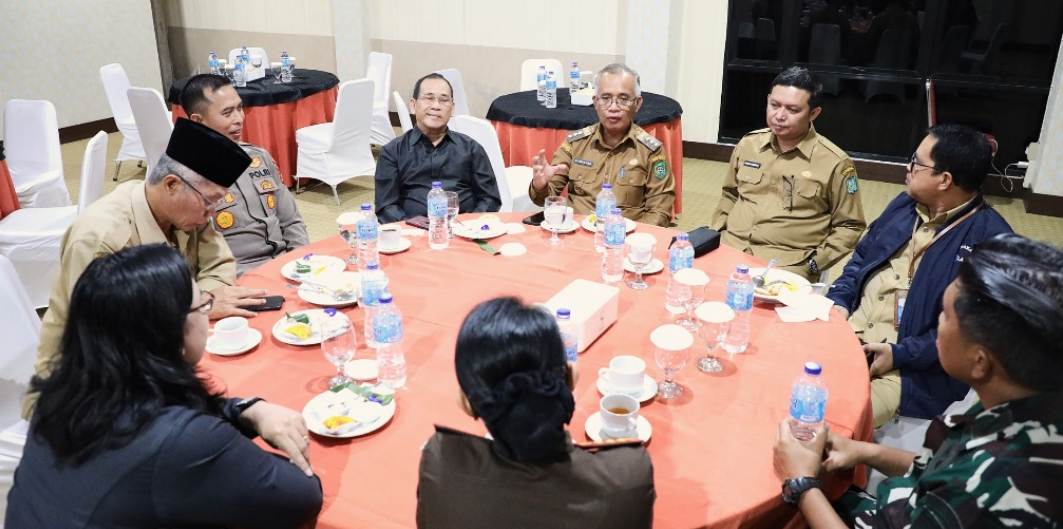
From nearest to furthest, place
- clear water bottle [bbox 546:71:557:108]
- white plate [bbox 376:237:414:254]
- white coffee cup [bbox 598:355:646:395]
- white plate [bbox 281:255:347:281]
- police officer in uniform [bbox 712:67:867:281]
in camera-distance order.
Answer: white coffee cup [bbox 598:355:646:395] < white plate [bbox 281:255:347:281] < white plate [bbox 376:237:414:254] < police officer in uniform [bbox 712:67:867:281] < clear water bottle [bbox 546:71:557:108]

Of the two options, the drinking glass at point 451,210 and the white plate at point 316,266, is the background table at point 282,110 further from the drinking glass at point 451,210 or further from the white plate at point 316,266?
the white plate at point 316,266

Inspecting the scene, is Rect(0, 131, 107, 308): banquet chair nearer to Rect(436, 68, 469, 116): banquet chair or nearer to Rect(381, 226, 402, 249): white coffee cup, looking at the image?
Rect(381, 226, 402, 249): white coffee cup

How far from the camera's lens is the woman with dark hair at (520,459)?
125cm

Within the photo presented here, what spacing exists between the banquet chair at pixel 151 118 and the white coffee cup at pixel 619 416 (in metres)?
4.34

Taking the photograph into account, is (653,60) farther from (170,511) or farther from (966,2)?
(170,511)

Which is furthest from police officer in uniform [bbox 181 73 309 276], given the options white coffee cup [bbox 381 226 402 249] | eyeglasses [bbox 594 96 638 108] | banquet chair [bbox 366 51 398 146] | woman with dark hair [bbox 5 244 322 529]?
banquet chair [bbox 366 51 398 146]

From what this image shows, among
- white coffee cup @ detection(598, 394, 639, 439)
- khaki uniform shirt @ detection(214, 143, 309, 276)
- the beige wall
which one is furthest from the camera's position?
the beige wall

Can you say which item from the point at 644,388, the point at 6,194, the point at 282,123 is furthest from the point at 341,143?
the point at 644,388

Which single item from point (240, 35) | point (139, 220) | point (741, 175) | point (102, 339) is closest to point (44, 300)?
point (139, 220)

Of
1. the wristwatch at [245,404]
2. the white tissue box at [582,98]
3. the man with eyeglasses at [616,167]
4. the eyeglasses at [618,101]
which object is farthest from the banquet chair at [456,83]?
the wristwatch at [245,404]

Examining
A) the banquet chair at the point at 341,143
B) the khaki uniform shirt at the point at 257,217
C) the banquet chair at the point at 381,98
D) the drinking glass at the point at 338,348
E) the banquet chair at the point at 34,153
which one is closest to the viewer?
the drinking glass at the point at 338,348

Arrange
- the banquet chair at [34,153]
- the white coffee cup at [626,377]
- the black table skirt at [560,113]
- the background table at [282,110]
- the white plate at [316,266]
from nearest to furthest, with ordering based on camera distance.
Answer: the white coffee cup at [626,377] → the white plate at [316,266] → the banquet chair at [34,153] → the black table skirt at [560,113] → the background table at [282,110]

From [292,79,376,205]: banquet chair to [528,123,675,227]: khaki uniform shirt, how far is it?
2.36 m

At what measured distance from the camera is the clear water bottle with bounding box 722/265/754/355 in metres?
2.08
